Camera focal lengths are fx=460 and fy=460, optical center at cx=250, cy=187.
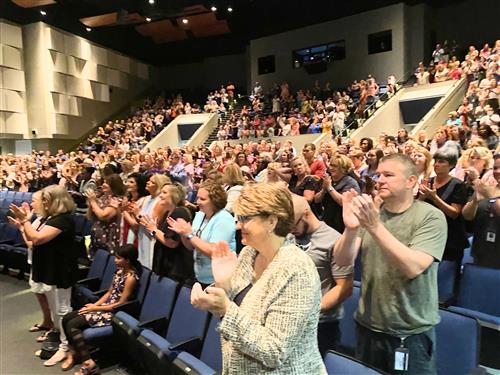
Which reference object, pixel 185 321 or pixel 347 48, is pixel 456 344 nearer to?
pixel 185 321

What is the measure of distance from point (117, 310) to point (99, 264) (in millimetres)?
1077

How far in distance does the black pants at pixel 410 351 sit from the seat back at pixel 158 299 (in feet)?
5.19

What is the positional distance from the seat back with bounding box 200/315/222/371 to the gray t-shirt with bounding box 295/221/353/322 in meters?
0.66

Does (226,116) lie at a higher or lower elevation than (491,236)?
higher

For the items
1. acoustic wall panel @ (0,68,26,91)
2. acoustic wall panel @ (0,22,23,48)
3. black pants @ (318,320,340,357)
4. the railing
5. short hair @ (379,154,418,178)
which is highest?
acoustic wall panel @ (0,22,23,48)

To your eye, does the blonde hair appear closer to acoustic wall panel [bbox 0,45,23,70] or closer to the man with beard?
the man with beard

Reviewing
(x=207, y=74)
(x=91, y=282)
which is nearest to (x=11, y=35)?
(x=207, y=74)

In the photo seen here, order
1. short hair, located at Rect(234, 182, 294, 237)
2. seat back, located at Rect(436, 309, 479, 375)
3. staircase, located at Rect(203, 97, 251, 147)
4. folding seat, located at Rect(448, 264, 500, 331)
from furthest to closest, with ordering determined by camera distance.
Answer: staircase, located at Rect(203, 97, 251, 147) < folding seat, located at Rect(448, 264, 500, 331) < seat back, located at Rect(436, 309, 479, 375) < short hair, located at Rect(234, 182, 294, 237)

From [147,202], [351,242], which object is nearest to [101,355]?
[147,202]

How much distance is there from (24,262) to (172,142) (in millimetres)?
12509

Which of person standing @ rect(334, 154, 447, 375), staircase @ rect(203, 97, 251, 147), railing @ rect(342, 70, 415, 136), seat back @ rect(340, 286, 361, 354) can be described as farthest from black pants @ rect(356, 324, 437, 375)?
staircase @ rect(203, 97, 251, 147)

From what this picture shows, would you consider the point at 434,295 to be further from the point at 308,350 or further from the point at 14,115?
the point at 14,115

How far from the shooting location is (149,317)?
3.25 m

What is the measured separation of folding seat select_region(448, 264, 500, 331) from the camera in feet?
8.55
